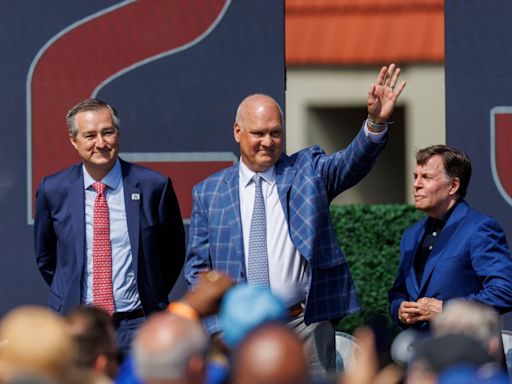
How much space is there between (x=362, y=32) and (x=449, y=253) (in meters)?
6.70

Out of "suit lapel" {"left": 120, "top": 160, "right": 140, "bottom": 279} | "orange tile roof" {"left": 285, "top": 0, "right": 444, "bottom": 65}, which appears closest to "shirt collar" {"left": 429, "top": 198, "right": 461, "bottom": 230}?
"suit lapel" {"left": 120, "top": 160, "right": 140, "bottom": 279}

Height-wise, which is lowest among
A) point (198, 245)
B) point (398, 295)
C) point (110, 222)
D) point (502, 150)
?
point (398, 295)

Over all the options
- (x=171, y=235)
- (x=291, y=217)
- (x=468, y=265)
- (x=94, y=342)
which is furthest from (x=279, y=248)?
(x=94, y=342)

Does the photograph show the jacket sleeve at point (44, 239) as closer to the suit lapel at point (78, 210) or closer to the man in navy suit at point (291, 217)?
the suit lapel at point (78, 210)

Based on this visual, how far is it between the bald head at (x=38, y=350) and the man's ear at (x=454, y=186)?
110 inches

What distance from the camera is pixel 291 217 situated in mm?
5957

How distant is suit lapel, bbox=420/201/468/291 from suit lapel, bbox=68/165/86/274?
1.58 meters

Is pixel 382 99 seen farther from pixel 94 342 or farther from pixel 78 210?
pixel 94 342

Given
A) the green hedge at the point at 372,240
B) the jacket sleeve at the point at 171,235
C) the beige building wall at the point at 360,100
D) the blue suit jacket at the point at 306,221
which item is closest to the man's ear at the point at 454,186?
the blue suit jacket at the point at 306,221

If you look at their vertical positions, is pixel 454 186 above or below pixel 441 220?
above

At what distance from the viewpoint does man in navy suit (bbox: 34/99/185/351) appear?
6.12 meters

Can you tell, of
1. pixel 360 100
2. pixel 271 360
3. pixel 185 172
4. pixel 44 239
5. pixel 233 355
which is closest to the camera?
pixel 271 360

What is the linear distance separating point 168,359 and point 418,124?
9.12 meters

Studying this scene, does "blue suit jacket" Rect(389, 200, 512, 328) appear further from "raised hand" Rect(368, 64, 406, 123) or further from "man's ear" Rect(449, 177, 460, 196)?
"raised hand" Rect(368, 64, 406, 123)
